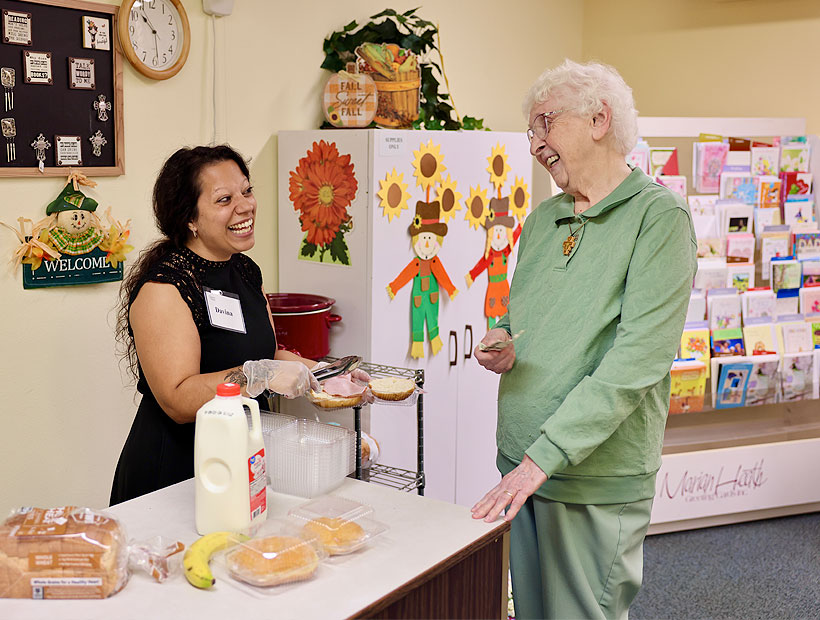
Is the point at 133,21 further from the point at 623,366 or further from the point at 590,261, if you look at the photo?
the point at 623,366

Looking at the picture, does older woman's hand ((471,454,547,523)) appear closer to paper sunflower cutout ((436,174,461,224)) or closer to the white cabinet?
the white cabinet

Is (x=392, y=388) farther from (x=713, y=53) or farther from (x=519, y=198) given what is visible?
(x=713, y=53)

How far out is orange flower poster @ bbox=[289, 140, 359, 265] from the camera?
2.97 metres

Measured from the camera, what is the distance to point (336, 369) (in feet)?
6.38

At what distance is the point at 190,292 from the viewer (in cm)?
197

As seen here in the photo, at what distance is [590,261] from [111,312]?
1.66 meters

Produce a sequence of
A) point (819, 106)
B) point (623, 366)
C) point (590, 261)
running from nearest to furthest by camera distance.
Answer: point (623, 366) < point (590, 261) < point (819, 106)

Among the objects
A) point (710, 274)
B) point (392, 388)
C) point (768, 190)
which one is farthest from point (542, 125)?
point (768, 190)

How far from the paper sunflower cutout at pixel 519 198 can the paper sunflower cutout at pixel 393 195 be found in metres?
0.60

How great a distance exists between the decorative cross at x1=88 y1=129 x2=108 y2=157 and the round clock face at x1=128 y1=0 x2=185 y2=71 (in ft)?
0.90

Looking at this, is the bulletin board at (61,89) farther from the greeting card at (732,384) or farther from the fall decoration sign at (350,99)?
the greeting card at (732,384)

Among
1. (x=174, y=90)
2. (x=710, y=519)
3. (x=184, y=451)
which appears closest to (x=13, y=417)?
(x=184, y=451)

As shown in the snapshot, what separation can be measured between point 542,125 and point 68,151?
1.50m

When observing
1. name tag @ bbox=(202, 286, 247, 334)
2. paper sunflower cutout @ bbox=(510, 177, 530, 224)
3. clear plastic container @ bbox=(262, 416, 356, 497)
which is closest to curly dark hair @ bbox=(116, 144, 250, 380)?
name tag @ bbox=(202, 286, 247, 334)
